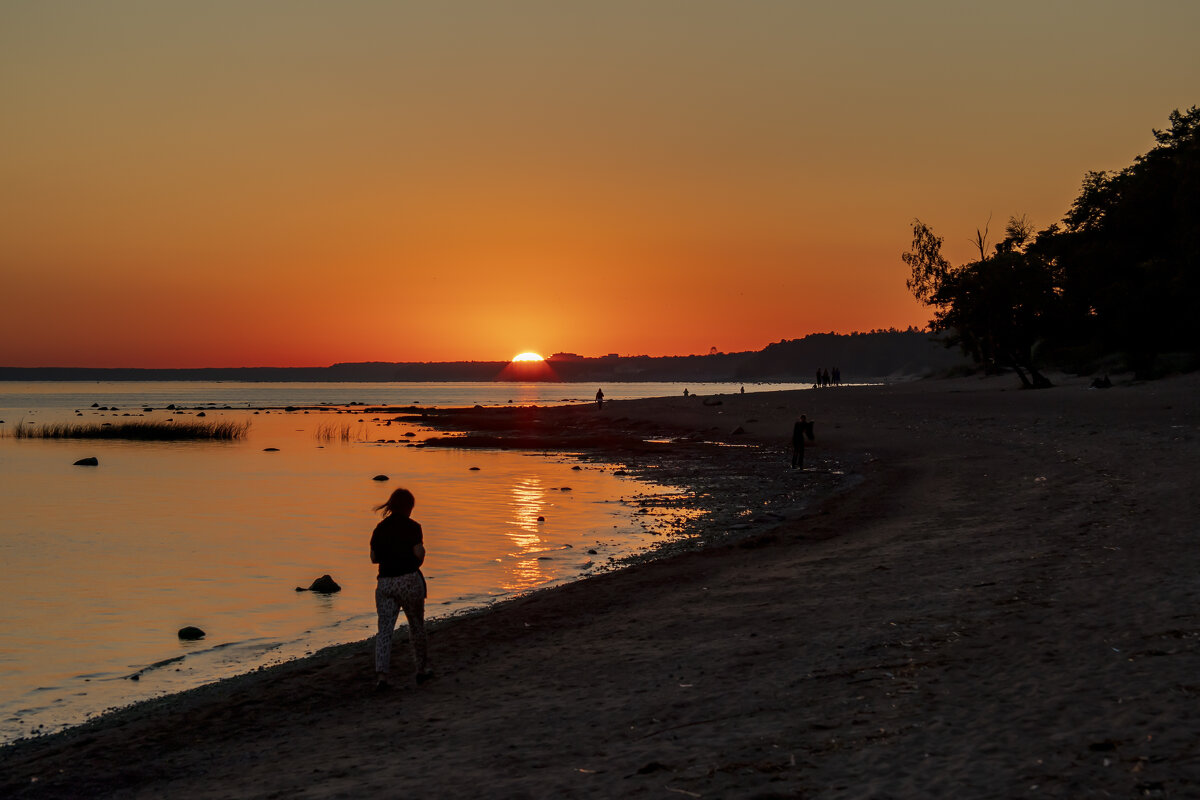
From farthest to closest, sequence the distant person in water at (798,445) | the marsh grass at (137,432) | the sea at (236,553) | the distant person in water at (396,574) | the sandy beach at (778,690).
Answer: the marsh grass at (137,432)
the distant person in water at (798,445)
the sea at (236,553)
the distant person in water at (396,574)
the sandy beach at (778,690)

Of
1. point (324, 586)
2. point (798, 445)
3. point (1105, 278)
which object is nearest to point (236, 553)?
point (324, 586)

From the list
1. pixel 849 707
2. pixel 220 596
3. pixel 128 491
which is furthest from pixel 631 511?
pixel 128 491

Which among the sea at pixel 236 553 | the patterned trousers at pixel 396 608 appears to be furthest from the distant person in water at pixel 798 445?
the patterned trousers at pixel 396 608

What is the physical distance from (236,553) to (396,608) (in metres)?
14.5

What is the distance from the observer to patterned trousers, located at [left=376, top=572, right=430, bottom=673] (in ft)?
36.3

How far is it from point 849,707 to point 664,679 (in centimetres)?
232

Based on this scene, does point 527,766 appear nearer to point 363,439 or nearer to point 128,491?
point 128,491

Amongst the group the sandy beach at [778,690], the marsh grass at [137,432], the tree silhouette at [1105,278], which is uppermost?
the tree silhouette at [1105,278]

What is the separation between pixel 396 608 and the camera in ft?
36.6

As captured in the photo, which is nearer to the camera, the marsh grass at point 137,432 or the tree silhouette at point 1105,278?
the tree silhouette at point 1105,278

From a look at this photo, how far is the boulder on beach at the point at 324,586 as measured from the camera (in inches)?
735

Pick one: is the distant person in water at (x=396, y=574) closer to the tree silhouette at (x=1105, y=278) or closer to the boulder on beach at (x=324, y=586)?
the boulder on beach at (x=324, y=586)

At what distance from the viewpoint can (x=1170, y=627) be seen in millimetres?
9680

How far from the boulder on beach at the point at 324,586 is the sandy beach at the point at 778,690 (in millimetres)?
5085
